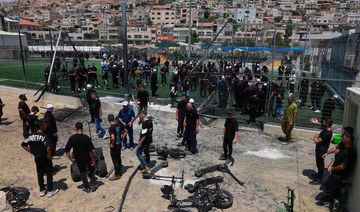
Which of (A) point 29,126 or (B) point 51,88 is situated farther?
(B) point 51,88

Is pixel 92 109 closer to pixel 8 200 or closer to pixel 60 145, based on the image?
pixel 60 145

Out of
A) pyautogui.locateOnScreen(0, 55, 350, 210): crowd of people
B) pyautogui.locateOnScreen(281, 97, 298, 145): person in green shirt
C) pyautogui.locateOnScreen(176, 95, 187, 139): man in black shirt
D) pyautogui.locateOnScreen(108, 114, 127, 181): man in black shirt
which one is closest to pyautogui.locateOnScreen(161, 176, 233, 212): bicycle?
pyautogui.locateOnScreen(108, 114, 127, 181): man in black shirt

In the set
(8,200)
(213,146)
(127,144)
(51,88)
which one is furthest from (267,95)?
(51,88)

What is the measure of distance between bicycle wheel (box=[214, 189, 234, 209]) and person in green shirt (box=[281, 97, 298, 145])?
15.3ft

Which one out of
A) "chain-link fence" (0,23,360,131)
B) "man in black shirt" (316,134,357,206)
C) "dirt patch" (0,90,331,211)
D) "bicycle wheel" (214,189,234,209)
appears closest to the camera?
"man in black shirt" (316,134,357,206)

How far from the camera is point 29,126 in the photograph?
9.36m

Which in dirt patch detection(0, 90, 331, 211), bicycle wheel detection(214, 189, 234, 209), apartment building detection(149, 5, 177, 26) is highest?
apartment building detection(149, 5, 177, 26)

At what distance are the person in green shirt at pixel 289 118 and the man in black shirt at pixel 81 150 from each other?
6.79 m

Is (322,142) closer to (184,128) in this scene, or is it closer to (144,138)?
(144,138)

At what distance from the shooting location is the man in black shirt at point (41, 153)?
699 cm

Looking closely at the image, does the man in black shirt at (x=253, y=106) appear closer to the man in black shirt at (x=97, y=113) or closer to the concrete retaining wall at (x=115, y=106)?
the concrete retaining wall at (x=115, y=106)

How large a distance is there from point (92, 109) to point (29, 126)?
2937 mm

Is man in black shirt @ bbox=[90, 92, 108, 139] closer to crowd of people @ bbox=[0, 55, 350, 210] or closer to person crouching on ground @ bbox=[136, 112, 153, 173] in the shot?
crowd of people @ bbox=[0, 55, 350, 210]

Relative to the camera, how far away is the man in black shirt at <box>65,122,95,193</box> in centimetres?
710
